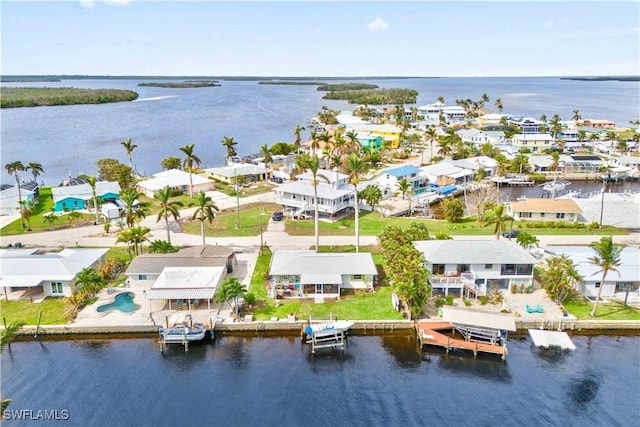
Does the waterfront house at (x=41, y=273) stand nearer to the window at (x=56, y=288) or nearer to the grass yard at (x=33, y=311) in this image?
the window at (x=56, y=288)

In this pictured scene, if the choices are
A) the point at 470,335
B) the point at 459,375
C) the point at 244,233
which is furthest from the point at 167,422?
the point at 244,233

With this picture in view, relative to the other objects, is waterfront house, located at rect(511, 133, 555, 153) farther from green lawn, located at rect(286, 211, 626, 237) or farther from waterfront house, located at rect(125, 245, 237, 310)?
waterfront house, located at rect(125, 245, 237, 310)

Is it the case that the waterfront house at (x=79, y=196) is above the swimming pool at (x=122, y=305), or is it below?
above

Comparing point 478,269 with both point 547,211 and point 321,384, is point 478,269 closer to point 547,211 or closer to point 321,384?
point 321,384

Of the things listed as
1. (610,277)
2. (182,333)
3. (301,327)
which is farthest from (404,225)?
(182,333)

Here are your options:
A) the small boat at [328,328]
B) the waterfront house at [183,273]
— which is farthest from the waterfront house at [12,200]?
the small boat at [328,328]

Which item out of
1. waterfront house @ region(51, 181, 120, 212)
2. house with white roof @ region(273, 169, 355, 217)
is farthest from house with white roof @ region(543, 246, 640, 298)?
waterfront house @ region(51, 181, 120, 212)
